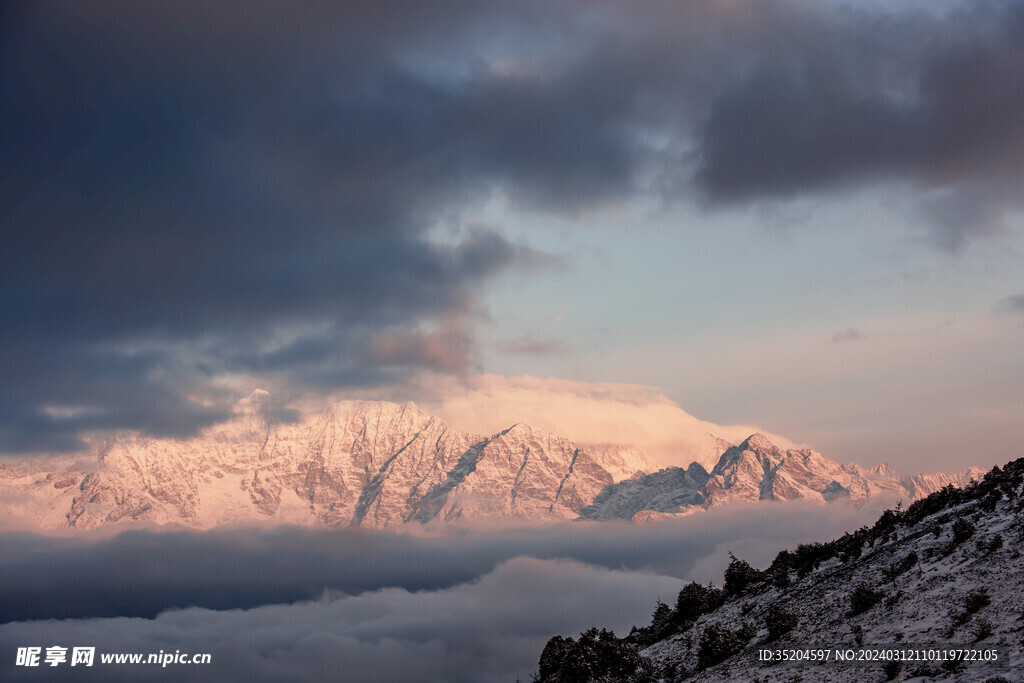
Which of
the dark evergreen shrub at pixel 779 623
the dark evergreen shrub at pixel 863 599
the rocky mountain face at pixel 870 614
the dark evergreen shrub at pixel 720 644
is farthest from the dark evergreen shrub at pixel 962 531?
the dark evergreen shrub at pixel 720 644

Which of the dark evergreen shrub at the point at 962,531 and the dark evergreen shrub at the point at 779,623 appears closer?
the dark evergreen shrub at the point at 962,531

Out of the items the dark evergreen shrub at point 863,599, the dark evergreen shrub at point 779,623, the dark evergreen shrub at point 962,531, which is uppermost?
the dark evergreen shrub at point 962,531

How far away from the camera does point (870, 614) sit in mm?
65500

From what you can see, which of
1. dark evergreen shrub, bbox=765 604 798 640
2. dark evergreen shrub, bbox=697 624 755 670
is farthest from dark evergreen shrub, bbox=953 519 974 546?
dark evergreen shrub, bbox=697 624 755 670

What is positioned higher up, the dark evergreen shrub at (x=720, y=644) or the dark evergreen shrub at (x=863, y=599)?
the dark evergreen shrub at (x=863, y=599)

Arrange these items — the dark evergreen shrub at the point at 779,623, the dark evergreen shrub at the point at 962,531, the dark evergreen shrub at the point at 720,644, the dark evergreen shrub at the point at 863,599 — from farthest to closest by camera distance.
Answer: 1. the dark evergreen shrub at the point at 720,644
2. the dark evergreen shrub at the point at 779,623
3. the dark evergreen shrub at the point at 962,531
4. the dark evergreen shrub at the point at 863,599

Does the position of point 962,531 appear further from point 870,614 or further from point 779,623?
point 779,623

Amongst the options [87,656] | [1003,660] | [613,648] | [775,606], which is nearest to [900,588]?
[775,606]

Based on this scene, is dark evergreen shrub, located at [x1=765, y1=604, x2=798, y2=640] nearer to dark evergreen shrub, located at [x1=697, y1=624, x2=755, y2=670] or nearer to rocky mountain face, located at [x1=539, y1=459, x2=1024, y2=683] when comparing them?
rocky mountain face, located at [x1=539, y1=459, x2=1024, y2=683]

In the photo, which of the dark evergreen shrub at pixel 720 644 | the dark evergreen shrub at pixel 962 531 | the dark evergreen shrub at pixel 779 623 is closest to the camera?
the dark evergreen shrub at pixel 962 531

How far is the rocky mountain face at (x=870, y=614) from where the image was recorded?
5500 centimetres

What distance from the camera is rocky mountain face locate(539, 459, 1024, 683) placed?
55000 millimetres

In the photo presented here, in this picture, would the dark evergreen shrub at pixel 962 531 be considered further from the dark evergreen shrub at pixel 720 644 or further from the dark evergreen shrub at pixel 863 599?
the dark evergreen shrub at pixel 720 644

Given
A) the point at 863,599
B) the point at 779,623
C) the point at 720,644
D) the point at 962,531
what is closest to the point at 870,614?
the point at 863,599
